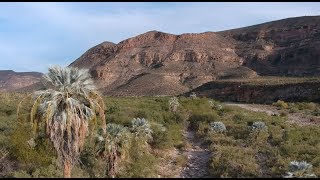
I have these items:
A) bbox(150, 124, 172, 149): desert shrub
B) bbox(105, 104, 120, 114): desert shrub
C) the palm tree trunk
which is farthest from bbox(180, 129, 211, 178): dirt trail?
bbox(105, 104, 120, 114): desert shrub

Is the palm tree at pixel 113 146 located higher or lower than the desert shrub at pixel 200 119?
higher

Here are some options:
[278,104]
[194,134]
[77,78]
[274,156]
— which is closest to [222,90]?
[278,104]

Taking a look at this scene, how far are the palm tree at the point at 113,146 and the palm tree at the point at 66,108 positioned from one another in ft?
7.63

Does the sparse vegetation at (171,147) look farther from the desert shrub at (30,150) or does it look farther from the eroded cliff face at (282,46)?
the eroded cliff face at (282,46)

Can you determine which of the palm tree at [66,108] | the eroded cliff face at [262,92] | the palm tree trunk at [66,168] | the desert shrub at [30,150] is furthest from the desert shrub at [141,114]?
the eroded cliff face at [262,92]

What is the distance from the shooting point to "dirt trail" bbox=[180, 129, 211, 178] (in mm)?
21275

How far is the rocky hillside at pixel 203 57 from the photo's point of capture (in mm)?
103750

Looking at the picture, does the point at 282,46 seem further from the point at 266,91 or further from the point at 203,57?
the point at 266,91

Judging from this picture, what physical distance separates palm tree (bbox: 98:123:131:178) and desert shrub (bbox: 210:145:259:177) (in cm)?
386

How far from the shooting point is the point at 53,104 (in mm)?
16359

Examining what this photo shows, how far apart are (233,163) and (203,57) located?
98.7 metres

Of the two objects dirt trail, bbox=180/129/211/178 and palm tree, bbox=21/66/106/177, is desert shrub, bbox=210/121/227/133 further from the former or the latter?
palm tree, bbox=21/66/106/177

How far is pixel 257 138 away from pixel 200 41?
104389mm

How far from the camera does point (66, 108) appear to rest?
648 inches
